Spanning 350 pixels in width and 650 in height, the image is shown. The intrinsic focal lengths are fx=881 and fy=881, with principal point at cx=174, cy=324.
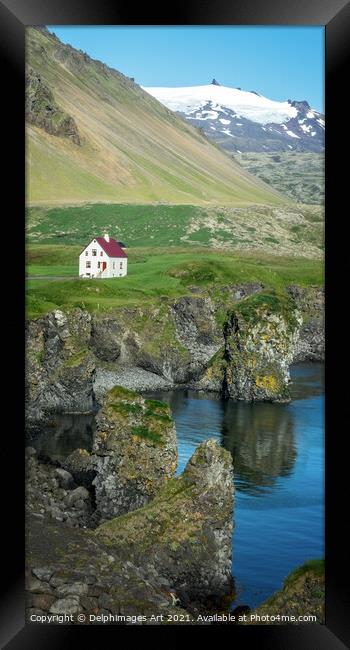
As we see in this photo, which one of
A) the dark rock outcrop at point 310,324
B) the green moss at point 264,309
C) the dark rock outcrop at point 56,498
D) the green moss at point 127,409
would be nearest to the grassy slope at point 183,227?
the dark rock outcrop at point 310,324


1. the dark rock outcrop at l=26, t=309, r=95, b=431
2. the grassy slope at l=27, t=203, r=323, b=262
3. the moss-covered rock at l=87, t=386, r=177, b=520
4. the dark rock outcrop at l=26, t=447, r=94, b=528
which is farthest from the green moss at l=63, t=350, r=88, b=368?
the grassy slope at l=27, t=203, r=323, b=262

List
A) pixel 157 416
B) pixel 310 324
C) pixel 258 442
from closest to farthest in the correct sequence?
1. pixel 157 416
2. pixel 258 442
3. pixel 310 324

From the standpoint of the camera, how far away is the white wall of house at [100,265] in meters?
63.6

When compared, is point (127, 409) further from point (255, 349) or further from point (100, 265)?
point (100, 265)

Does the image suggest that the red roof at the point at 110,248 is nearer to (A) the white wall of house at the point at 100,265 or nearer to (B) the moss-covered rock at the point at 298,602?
(A) the white wall of house at the point at 100,265

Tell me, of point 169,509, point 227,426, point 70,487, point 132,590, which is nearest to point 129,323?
point 227,426

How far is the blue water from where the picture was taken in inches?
878

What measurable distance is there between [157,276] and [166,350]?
971 cm

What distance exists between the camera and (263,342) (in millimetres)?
54250

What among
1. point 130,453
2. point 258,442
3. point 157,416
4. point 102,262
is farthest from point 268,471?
point 102,262
